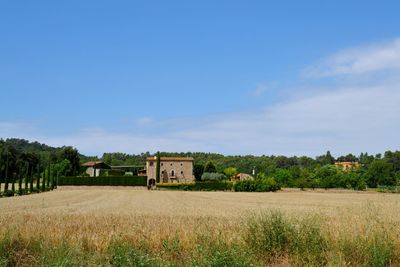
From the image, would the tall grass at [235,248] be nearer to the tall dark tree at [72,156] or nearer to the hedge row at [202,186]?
the hedge row at [202,186]

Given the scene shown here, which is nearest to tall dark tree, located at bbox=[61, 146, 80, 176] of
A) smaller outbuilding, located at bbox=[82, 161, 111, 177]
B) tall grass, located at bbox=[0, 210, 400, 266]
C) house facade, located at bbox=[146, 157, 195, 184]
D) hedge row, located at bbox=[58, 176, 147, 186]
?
smaller outbuilding, located at bbox=[82, 161, 111, 177]

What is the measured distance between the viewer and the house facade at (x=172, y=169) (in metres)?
123

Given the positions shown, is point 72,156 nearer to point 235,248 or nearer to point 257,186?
point 257,186

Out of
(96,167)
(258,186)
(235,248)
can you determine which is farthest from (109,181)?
(235,248)

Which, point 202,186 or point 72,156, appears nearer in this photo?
point 202,186

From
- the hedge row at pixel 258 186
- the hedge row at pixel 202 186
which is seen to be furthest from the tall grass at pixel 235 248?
the hedge row at pixel 202 186

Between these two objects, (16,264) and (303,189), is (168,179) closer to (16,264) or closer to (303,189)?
(303,189)

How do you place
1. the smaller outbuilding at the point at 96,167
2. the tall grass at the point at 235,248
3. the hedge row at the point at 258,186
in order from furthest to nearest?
the smaller outbuilding at the point at 96,167 → the hedge row at the point at 258,186 → the tall grass at the point at 235,248

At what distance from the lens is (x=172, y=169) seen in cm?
12531

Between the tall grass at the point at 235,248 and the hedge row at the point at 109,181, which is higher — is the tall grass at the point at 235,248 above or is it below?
below

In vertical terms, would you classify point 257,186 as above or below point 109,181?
below

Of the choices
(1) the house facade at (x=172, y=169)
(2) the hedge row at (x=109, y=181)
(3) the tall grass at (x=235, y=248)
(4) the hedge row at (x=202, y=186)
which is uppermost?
(1) the house facade at (x=172, y=169)

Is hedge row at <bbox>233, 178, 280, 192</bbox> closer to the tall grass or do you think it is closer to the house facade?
the house facade

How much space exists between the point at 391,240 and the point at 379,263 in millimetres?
1171
